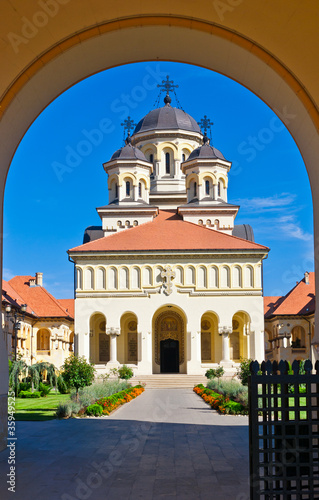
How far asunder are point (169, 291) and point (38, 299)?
1632cm

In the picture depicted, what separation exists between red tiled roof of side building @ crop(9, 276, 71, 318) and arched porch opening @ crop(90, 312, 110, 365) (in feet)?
22.5

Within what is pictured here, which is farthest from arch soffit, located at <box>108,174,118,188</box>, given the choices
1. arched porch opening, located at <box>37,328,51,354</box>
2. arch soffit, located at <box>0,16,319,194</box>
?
arch soffit, located at <box>0,16,319,194</box>

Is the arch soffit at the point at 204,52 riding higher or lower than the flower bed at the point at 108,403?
higher

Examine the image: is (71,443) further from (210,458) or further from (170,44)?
(170,44)

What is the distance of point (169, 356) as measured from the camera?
43625mm

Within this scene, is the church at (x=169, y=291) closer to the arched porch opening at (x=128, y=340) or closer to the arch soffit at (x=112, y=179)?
the arched porch opening at (x=128, y=340)

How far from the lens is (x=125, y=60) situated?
29.6 feet

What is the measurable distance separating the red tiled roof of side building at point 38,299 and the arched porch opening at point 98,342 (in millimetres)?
6856

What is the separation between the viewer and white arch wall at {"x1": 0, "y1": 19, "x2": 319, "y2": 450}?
26.0 feet

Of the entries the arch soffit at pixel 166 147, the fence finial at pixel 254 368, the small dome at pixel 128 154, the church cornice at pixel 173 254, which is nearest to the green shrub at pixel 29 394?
the church cornice at pixel 173 254

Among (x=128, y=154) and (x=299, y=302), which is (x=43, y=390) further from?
(x=299, y=302)

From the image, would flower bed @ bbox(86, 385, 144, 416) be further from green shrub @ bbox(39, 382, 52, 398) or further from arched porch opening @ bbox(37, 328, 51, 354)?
arched porch opening @ bbox(37, 328, 51, 354)

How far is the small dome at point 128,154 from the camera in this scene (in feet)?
158

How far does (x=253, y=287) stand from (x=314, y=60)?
1355 inches
